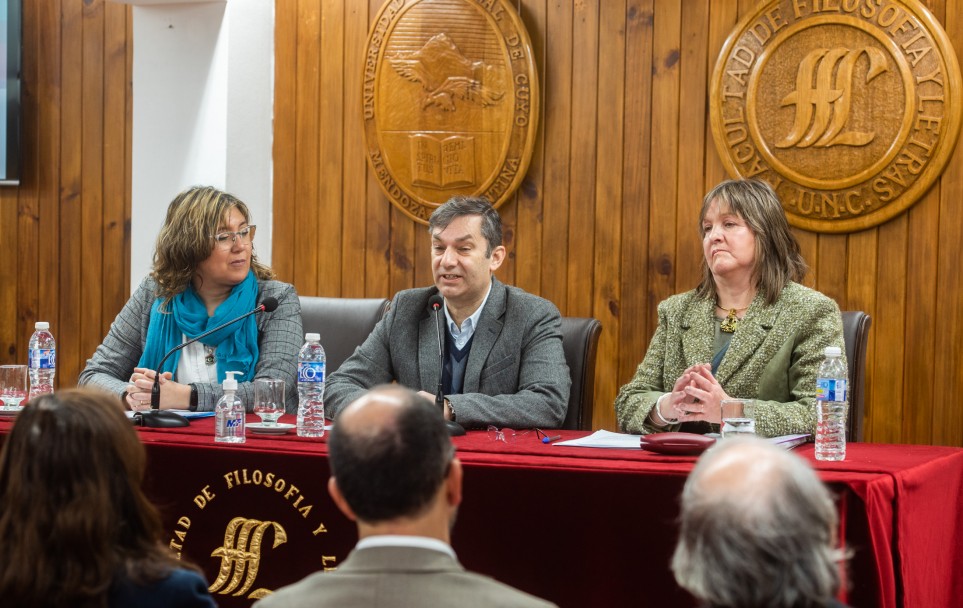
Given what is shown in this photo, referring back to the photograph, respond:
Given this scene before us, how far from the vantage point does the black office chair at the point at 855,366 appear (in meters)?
3.00

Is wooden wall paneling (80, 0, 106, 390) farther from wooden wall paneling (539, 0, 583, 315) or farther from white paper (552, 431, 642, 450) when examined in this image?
white paper (552, 431, 642, 450)

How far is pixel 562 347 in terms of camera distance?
10.6ft

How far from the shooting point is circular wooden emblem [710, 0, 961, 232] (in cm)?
336

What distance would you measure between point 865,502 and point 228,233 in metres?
2.05

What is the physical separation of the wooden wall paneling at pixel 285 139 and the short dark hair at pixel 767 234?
191cm

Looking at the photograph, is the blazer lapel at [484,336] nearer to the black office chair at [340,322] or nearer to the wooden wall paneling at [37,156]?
the black office chair at [340,322]

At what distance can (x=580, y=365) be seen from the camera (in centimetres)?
323

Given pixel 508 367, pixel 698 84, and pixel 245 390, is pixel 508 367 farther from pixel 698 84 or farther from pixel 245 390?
pixel 698 84

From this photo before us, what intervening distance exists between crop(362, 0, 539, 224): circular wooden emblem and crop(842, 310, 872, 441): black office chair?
1.37 m

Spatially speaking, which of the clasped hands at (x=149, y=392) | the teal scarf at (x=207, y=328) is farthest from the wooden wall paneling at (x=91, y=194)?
the clasped hands at (x=149, y=392)

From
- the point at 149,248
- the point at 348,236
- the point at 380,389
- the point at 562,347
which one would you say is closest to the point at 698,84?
the point at 562,347

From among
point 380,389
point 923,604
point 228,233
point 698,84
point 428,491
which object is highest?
point 698,84

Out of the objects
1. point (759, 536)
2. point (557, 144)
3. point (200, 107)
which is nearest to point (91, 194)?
point (200, 107)

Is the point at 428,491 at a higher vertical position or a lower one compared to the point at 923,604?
higher
